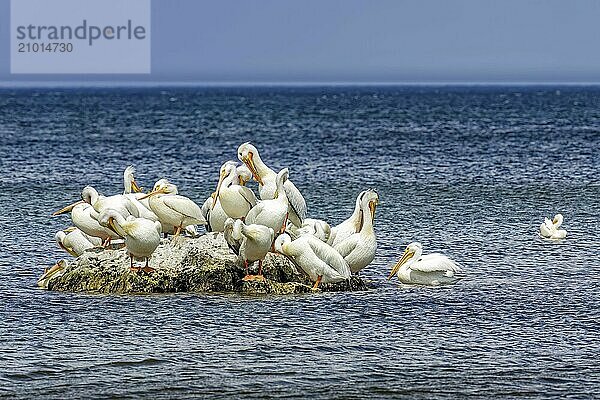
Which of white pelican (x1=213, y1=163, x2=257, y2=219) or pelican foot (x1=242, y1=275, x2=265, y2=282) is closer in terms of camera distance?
pelican foot (x1=242, y1=275, x2=265, y2=282)

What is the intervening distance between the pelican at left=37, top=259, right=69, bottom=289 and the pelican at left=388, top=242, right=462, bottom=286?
12.1ft

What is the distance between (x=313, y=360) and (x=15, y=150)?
28846 mm

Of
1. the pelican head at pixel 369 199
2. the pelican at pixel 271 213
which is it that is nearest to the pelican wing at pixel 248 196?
the pelican at pixel 271 213

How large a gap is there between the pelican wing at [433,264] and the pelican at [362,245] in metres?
0.51

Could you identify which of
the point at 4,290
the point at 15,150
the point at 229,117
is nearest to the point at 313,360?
the point at 4,290

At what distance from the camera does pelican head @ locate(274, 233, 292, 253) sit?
12945mm

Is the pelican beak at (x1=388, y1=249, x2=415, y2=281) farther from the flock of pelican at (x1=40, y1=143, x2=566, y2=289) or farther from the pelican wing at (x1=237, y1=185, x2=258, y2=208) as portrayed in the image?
the pelican wing at (x1=237, y1=185, x2=258, y2=208)

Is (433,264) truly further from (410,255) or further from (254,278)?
(254,278)

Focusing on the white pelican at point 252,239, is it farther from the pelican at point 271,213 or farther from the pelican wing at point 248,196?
the pelican wing at point 248,196

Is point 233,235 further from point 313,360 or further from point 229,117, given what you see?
point 229,117

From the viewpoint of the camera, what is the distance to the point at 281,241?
42.6 ft

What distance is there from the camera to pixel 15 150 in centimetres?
3772

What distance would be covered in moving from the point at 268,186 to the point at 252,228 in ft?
5.15

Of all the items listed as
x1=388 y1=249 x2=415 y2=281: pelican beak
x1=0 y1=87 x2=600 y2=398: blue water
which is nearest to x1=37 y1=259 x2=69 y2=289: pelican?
x1=0 y1=87 x2=600 y2=398: blue water
